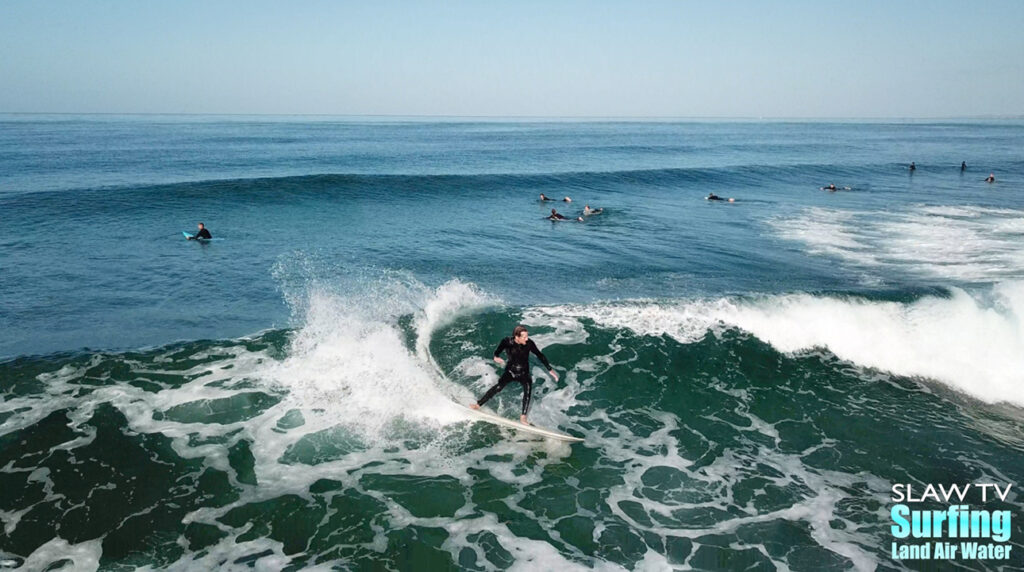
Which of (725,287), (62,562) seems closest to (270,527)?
(62,562)

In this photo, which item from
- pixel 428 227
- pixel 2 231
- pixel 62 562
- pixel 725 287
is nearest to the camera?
pixel 62 562

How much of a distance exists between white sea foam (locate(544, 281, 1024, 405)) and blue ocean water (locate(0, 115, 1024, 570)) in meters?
0.08

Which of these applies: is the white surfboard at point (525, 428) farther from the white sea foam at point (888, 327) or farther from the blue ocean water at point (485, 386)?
the white sea foam at point (888, 327)

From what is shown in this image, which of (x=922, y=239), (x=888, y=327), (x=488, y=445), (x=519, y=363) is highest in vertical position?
(x=922, y=239)

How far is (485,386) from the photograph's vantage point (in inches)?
491

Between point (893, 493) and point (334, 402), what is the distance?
413 inches

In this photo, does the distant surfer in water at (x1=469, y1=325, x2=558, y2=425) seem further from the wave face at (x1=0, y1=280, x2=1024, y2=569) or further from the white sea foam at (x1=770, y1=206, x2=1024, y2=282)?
the white sea foam at (x1=770, y1=206, x2=1024, y2=282)

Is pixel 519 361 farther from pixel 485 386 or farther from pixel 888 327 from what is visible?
pixel 888 327

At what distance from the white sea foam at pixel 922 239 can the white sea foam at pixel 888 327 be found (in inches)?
184

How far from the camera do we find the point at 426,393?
38.0ft

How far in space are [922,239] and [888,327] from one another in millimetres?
14530

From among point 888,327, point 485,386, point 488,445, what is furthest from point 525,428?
point 888,327

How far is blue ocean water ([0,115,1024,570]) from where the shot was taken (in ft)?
26.8

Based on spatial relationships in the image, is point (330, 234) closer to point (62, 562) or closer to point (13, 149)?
point (62, 562)
